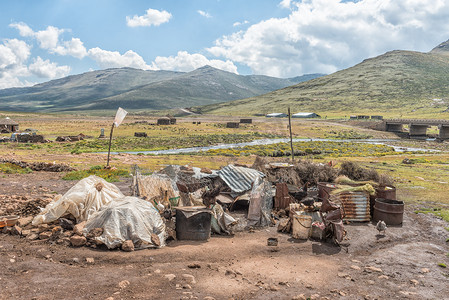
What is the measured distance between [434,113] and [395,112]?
14769mm

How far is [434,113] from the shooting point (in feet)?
366

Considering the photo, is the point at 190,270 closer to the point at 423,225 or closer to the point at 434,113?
the point at 423,225

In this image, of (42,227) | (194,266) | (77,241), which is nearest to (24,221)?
(42,227)

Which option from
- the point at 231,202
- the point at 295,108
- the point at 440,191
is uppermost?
the point at 295,108

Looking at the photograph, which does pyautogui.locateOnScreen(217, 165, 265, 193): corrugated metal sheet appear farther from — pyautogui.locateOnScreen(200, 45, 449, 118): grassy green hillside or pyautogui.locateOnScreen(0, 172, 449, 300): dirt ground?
pyautogui.locateOnScreen(200, 45, 449, 118): grassy green hillside

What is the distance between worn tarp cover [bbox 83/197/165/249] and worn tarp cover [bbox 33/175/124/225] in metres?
0.84

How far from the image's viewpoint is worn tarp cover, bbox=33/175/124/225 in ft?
36.8

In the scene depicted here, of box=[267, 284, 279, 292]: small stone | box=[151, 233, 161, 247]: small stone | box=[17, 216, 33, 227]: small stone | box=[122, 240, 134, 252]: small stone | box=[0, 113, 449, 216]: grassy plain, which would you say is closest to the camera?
box=[267, 284, 279, 292]: small stone

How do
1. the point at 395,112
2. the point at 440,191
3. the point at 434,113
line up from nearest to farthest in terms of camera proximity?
the point at 440,191 < the point at 434,113 < the point at 395,112

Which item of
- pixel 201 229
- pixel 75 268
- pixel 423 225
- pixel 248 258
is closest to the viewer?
pixel 75 268

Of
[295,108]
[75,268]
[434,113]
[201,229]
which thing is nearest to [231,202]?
[201,229]

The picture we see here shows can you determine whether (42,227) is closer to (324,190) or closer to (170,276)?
(170,276)

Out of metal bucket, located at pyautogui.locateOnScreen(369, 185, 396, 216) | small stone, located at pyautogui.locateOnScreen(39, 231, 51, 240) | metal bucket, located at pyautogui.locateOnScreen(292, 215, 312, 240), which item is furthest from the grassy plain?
small stone, located at pyautogui.locateOnScreen(39, 231, 51, 240)

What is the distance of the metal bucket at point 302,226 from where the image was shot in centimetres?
1181
